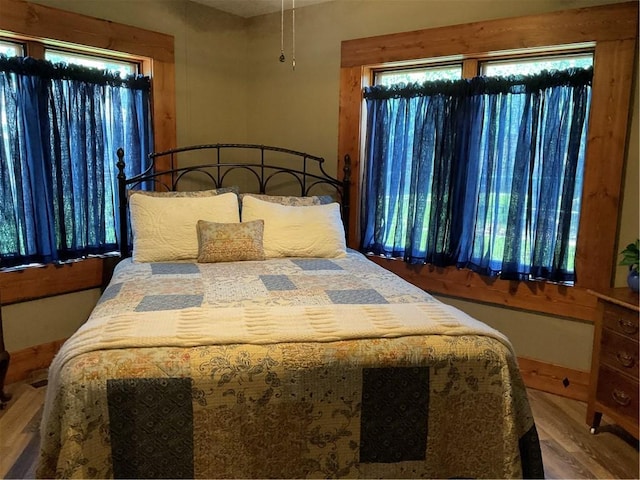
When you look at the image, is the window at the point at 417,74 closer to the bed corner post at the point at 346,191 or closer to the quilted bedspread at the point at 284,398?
the bed corner post at the point at 346,191

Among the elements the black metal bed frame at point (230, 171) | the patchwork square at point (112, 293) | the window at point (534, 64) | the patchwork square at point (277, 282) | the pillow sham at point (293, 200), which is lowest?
the patchwork square at point (112, 293)

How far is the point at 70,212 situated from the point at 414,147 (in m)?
2.21

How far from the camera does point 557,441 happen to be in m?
2.37

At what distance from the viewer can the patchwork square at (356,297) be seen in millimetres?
2006

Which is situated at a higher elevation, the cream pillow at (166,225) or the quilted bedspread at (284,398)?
the cream pillow at (166,225)

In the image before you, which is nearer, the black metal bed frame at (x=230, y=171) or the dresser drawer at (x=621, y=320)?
the dresser drawer at (x=621, y=320)

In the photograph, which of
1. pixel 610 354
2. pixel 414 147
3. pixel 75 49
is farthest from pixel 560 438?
pixel 75 49

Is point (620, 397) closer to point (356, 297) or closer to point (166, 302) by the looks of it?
point (356, 297)

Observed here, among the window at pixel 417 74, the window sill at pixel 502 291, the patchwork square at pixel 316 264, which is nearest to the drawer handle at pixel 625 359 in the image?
the window sill at pixel 502 291

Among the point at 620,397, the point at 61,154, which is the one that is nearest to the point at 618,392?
the point at 620,397

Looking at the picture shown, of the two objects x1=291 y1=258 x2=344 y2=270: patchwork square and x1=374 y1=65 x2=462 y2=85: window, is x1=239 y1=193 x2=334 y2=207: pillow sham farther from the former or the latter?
x1=374 y1=65 x2=462 y2=85: window

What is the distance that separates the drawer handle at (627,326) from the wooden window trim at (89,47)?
2.93 meters

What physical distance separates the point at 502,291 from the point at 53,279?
9.09ft

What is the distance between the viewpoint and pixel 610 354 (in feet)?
7.65
